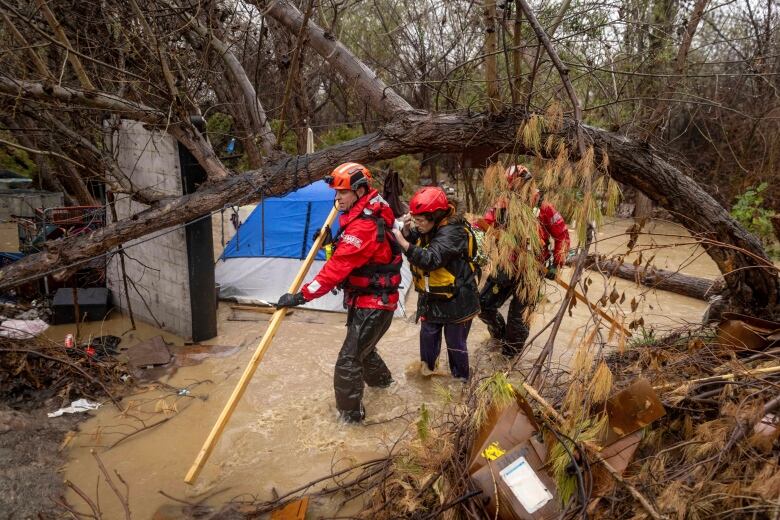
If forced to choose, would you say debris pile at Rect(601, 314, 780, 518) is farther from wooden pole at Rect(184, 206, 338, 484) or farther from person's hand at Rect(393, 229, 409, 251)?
wooden pole at Rect(184, 206, 338, 484)

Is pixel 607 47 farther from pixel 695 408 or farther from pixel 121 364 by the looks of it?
pixel 121 364

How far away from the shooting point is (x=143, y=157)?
588 cm

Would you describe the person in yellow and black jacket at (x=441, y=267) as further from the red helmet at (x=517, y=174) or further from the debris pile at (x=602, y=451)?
the debris pile at (x=602, y=451)

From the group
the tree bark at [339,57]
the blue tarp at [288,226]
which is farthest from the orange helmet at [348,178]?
the blue tarp at [288,226]

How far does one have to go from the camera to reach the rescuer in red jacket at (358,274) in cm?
390

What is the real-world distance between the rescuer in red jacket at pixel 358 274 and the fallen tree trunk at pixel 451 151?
718 mm

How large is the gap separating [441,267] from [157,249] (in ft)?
11.8

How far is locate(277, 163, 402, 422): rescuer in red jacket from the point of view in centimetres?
390

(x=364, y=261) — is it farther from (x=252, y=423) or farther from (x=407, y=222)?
(x=252, y=423)

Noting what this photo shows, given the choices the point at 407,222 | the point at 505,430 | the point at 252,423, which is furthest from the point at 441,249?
the point at 252,423

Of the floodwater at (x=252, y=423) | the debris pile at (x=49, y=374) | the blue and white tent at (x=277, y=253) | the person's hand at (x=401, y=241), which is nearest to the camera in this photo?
the floodwater at (x=252, y=423)

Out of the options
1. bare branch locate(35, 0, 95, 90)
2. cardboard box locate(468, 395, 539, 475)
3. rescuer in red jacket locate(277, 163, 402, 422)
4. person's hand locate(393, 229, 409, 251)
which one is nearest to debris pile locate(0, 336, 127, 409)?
rescuer in red jacket locate(277, 163, 402, 422)

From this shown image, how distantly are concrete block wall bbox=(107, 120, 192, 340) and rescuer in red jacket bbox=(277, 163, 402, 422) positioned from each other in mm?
2368

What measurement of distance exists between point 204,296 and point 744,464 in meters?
5.12
